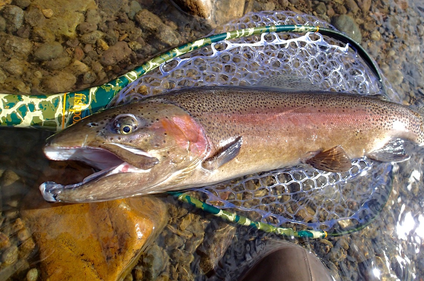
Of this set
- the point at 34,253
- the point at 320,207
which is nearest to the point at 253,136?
the point at 320,207

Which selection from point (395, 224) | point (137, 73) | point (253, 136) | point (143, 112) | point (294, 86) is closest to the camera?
point (143, 112)

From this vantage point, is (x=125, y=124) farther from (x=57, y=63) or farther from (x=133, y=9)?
(x=133, y=9)

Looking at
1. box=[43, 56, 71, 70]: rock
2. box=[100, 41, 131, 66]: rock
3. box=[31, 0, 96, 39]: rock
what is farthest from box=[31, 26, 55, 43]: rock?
box=[100, 41, 131, 66]: rock

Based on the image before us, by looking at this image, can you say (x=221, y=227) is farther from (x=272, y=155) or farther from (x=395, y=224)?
(x=395, y=224)

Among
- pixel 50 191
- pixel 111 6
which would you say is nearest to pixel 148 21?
pixel 111 6

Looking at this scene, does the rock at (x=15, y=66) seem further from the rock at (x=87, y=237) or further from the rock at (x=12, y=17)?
the rock at (x=87, y=237)

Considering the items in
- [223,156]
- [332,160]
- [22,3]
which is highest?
[22,3]

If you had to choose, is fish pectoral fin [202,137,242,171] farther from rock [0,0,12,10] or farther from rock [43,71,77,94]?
rock [0,0,12,10]
